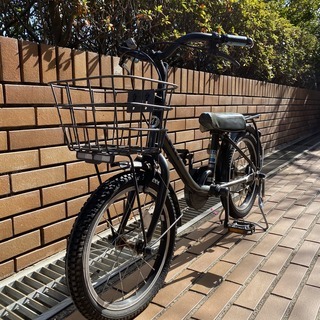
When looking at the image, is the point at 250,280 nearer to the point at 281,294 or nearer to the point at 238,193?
the point at 281,294

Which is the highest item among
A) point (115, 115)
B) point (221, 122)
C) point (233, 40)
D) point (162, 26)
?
point (162, 26)

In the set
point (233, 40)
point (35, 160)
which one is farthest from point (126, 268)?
point (233, 40)

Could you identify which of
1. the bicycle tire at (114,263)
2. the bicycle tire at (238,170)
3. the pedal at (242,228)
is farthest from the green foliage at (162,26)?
the pedal at (242,228)

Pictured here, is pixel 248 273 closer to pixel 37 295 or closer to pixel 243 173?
pixel 243 173

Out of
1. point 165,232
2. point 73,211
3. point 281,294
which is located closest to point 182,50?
point 73,211

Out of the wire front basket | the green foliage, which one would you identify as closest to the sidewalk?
the wire front basket

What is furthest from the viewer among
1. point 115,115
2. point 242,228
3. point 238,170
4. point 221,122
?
point 238,170

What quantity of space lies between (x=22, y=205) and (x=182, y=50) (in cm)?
232

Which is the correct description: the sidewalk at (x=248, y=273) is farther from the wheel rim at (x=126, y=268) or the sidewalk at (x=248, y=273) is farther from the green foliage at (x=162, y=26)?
the green foliage at (x=162, y=26)

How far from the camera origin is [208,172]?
256cm

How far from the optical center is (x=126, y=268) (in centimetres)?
221

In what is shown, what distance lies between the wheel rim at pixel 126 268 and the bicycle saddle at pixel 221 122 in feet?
2.23

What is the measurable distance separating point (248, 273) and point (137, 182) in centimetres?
102

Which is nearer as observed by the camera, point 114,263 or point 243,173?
point 114,263
